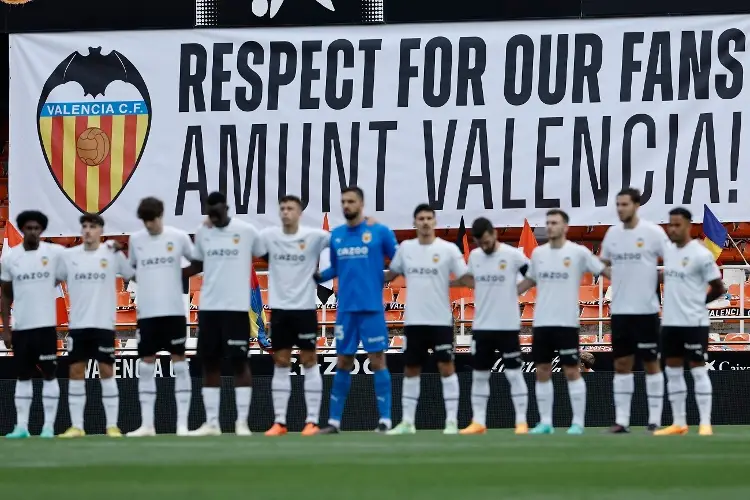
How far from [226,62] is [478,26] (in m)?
3.01

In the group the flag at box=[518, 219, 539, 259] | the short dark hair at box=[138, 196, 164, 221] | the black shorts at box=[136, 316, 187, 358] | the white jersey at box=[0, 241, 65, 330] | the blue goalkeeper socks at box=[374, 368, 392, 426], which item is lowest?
the blue goalkeeper socks at box=[374, 368, 392, 426]

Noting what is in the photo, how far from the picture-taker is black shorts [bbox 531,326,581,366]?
11141mm

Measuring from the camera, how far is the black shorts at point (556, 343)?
36.6 ft

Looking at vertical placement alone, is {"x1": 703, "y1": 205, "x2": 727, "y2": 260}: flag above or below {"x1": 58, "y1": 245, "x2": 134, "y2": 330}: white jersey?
above

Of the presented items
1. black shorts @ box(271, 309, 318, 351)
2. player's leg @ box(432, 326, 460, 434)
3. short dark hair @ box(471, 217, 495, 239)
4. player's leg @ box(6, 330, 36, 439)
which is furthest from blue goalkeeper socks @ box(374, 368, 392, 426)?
player's leg @ box(6, 330, 36, 439)

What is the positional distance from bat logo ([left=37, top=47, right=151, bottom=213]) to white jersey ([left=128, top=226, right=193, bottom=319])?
6.90m

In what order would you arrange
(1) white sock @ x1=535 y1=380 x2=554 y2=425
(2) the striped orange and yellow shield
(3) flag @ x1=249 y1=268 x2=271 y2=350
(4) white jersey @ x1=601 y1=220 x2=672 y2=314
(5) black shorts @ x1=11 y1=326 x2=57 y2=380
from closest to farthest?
(4) white jersey @ x1=601 y1=220 x2=672 y2=314
(1) white sock @ x1=535 y1=380 x2=554 y2=425
(5) black shorts @ x1=11 y1=326 x2=57 y2=380
(3) flag @ x1=249 y1=268 x2=271 y2=350
(2) the striped orange and yellow shield

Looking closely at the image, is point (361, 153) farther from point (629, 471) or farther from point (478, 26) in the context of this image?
point (629, 471)

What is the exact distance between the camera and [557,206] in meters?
17.5

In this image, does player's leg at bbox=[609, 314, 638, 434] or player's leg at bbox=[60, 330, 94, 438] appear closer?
player's leg at bbox=[609, 314, 638, 434]

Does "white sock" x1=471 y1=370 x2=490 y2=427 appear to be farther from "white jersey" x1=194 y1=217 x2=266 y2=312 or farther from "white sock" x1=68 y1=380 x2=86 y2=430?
"white sock" x1=68 y1=380 x2=86 y2=430

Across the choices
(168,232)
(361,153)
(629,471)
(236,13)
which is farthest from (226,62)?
(629,471)

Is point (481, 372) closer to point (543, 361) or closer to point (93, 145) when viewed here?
point (543, 361)

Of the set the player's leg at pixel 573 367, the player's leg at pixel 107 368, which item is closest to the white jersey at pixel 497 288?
the player's leg at pixel 573 367
